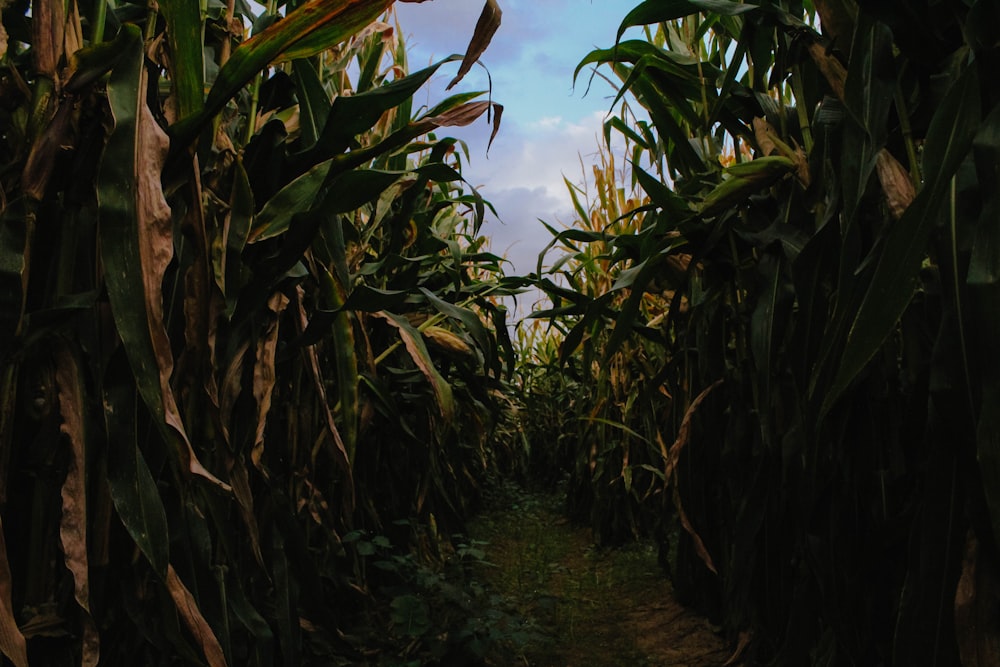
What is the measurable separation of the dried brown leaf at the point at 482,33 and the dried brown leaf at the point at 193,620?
68 cm

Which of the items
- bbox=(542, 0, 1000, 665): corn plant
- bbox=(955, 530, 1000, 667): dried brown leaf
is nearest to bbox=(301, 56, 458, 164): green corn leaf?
bbox=(542, 0, 1000, 665): corn plant

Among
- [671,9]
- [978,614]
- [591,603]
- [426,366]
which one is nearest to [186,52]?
[426,366]

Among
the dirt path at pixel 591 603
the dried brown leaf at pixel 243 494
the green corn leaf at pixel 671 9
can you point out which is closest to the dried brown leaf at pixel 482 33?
the green corn leaf at pixel 671 9

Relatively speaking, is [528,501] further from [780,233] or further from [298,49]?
[298,49]

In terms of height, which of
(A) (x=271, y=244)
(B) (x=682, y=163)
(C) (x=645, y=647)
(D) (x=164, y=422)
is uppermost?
(B) (x=682, y=163)

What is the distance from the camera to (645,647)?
5.39ft

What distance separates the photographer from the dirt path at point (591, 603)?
159 cm

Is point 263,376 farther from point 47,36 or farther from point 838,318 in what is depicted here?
point 838,318

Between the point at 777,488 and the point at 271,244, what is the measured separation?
96cm

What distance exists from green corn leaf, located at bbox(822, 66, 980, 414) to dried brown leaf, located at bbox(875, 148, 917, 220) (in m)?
0.19

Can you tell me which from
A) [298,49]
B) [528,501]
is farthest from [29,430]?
[528,501]

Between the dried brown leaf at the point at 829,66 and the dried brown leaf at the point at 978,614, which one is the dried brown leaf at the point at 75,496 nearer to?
the dried brown leaf at the point at 978,614

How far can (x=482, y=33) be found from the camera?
0.80 metres

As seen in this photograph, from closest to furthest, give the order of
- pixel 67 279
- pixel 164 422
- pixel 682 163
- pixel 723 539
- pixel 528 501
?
1. pixel 164 422
2. pixel 67 279
3. pixel 723 539
4. pixel 682 163
5. pixel 528 501
